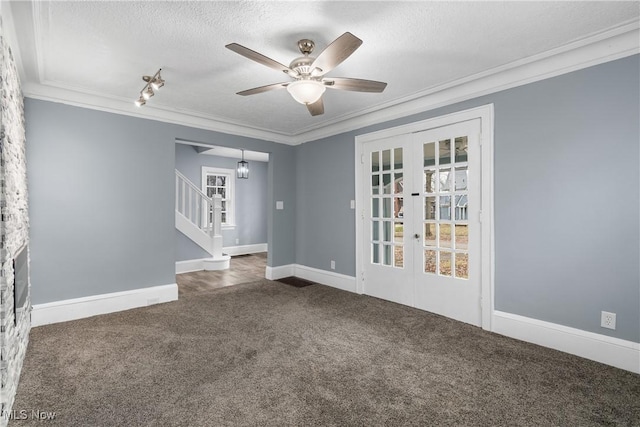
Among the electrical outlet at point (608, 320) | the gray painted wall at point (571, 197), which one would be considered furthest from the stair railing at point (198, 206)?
the electrical outlet at point (608, 320)

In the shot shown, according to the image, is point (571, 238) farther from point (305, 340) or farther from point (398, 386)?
point (305, 340)

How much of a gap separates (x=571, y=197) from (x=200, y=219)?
20.0 ft

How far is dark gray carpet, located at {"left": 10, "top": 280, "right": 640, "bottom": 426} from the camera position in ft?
6.22

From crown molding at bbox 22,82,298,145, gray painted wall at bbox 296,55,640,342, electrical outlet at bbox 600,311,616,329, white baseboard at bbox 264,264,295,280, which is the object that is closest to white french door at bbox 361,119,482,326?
gray painted wall at bbox 296,55,640,342

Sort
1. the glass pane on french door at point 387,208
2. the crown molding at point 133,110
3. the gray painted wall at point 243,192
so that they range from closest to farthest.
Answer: the crown molding at point 133,110 → the glass pane on french door at point 387,208 → the gray painted wall at point 243,192

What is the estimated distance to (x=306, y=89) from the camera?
8.16ft

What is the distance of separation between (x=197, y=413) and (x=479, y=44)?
3314 mm

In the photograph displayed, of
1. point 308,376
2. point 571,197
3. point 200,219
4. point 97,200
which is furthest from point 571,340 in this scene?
point 200,219

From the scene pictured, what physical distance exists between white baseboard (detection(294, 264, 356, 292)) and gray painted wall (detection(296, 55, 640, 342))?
2.01 metres

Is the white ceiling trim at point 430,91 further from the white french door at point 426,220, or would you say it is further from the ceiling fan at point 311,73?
the ceiling fan at point 311,73

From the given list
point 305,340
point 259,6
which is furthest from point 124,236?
point 259,6

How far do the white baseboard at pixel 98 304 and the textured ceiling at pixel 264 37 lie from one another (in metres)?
2.20

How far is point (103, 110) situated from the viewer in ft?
12.1

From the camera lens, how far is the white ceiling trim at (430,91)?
2.45m
